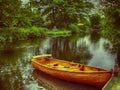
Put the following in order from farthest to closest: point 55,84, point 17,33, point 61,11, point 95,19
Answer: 1. point 95,19
2. point 61,11
3. point 17,33
4. point 55,84

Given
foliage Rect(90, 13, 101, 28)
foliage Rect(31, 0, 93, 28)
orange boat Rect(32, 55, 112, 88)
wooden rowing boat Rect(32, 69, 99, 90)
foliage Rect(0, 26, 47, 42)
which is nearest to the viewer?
orange boat Rect(32, 55, 112, 88)

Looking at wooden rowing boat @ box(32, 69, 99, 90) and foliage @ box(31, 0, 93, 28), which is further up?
foliage @ box(31, 0, 93, 28)

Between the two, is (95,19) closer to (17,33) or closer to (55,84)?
(17,33)

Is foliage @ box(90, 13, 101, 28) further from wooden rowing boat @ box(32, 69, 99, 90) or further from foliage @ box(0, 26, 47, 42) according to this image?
wooden rowing boat @ box(32, 69, 99, 90)

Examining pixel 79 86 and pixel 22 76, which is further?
pixel 22 76

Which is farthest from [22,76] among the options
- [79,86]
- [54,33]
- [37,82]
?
[54,33]

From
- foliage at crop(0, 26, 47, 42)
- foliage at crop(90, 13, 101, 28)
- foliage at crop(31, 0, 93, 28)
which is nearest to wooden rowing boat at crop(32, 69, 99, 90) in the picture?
foliage at crop(0, 26, 47, 42)

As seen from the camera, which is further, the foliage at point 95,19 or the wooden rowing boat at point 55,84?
the foliage at point 95,19

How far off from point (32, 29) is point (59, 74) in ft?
95.7

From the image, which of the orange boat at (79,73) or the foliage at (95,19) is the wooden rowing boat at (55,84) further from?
the foliage at (95,19)

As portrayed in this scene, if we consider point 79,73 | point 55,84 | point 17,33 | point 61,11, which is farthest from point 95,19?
point 79,73

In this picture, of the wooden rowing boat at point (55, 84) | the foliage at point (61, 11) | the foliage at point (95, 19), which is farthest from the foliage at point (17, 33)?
the foliage at point (95, 19)

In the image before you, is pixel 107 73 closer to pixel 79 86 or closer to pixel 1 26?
pixel 79 86

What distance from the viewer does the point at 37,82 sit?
1783 centimetres
